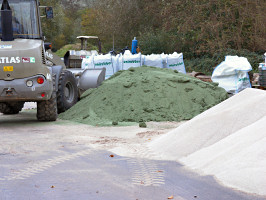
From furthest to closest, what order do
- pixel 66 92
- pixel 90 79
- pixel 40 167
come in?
pixel 90 79, pixel 66 92, pixel 40 167

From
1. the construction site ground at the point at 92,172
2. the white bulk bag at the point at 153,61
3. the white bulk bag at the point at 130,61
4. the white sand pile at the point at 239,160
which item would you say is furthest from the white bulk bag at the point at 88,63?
the white sand pile at the point at 239,160

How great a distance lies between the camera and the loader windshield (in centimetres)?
1100

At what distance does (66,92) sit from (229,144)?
7524mm

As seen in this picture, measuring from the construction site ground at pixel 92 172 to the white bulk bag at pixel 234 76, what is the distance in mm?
6105

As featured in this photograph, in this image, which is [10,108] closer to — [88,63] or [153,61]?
[88,63]

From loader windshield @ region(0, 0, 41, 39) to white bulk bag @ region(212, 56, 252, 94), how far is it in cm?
668

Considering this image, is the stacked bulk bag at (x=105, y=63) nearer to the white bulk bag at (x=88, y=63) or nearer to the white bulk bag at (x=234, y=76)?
the white bulk bag at (x=88, y=63)

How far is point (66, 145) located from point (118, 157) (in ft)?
4.96

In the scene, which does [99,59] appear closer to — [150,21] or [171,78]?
[171,78]

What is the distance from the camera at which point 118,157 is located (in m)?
6.88

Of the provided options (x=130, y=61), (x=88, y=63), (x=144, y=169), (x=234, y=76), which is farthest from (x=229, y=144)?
(x=88, y=63)

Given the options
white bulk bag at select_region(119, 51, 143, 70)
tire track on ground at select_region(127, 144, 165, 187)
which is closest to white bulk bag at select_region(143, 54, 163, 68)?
white bulk bag at select_region(119, 51, 143, 70)

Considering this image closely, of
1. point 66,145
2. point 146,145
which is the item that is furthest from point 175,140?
point 66,145

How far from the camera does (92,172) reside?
19.5 ft
